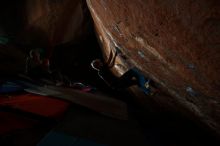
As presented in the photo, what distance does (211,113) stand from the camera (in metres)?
1.56

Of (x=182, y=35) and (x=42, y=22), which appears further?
(x=42, y=22)

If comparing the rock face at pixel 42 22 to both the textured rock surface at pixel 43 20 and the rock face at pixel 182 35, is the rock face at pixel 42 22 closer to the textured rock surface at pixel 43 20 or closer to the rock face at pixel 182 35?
the textured rock surface at pixel 43 20

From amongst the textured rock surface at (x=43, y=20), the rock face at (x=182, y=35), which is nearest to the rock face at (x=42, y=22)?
the textured rock surface at (x=43, y=20)

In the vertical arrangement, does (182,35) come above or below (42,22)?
below

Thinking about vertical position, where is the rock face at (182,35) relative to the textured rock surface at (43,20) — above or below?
below

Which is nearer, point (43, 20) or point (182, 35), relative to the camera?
point (182, 35)

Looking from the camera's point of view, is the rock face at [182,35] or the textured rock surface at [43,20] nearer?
the rock face at [182,35]

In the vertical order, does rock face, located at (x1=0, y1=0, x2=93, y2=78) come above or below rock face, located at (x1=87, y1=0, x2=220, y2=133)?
above

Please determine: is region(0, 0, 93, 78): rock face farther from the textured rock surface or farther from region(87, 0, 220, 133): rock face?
region(87, 0, 220, 133): rock face

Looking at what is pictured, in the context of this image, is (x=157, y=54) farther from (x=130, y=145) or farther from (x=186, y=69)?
(x=130, y=145)

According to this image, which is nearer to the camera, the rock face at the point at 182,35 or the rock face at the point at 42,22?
the rock face at the point at 182,35

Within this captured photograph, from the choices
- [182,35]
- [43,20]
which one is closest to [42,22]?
[43,20]

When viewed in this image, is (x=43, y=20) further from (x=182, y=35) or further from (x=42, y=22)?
(x=182, y=35)

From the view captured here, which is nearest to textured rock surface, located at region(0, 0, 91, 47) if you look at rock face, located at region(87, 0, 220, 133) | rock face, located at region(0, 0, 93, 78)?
rock face, located at region(0, 0, 93, 78)
